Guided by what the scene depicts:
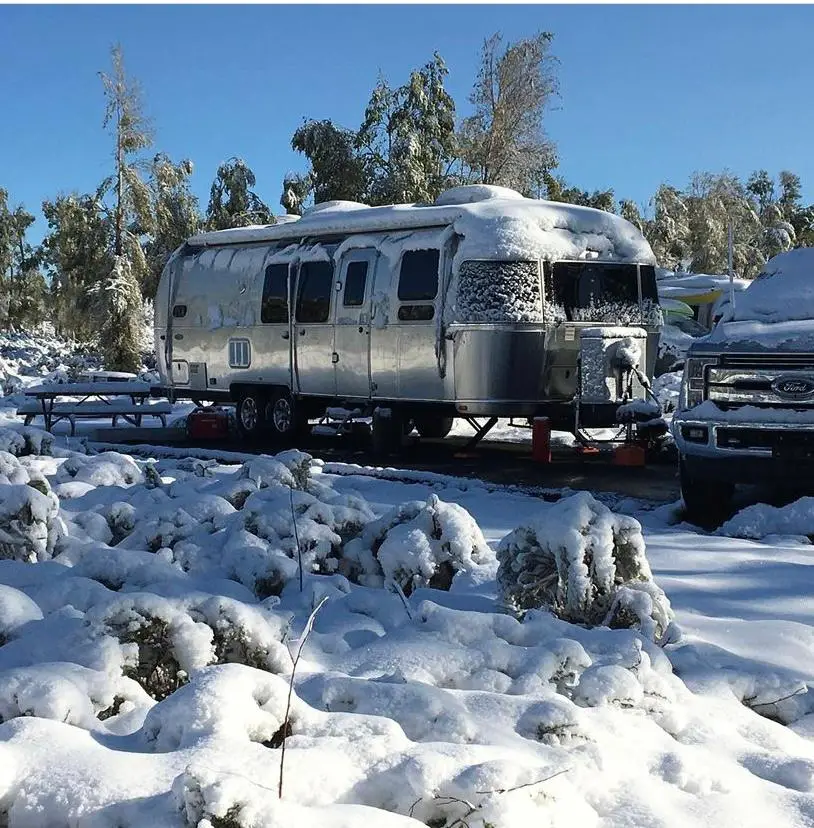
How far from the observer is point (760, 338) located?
7.95 meters

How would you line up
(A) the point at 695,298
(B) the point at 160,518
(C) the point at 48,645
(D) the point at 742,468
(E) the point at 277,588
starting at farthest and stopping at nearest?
(A) the point at 695,298 < (D) the point at 742,468 < (B) the point at 160,518 < (E) the point at 277,588 < (C) the point at 48,645

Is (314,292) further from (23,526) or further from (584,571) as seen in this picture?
(584,571)

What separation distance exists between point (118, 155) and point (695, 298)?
16123mm

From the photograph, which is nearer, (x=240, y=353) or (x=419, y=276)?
(x=419, y=276)

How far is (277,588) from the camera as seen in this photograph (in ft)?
16.3

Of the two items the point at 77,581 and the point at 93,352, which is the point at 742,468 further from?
the point at 93,352

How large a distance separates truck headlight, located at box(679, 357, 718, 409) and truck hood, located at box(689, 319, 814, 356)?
0.07 metres

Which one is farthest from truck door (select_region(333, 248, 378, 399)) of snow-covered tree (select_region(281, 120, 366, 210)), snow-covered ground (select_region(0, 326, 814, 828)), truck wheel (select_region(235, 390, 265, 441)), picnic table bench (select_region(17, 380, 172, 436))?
snow-covered tree (select_region(281, 120, 366, 210))

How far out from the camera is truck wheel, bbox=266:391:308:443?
14.5 metres

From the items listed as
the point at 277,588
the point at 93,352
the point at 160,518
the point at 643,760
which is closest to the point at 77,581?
the point at 277,588

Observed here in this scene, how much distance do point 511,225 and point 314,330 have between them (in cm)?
321

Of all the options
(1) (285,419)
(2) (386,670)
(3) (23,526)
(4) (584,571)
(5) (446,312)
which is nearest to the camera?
(2) (386,670)

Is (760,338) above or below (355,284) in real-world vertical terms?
below

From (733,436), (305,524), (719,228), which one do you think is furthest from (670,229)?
(305,524)
